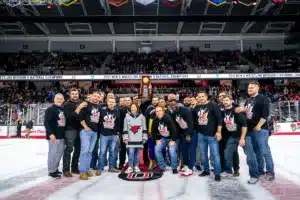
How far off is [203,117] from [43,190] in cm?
299

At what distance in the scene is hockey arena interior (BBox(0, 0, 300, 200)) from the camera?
4.39m

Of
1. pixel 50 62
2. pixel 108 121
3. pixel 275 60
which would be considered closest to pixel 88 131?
pixel 108 121

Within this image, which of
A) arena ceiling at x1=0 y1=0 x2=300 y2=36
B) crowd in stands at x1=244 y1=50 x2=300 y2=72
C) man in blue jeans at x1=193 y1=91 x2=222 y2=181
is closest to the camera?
man in blue jeans at x1=193 y1=91 x2=222 y2=181

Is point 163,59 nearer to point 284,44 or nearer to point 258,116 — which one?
point 284,44

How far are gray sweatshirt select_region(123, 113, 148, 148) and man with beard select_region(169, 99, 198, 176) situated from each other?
2.33 feet

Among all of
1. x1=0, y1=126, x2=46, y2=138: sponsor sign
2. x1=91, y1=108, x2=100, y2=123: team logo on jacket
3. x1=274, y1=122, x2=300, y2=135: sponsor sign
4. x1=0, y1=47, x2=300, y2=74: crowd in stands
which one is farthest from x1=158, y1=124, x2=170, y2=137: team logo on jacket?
x1=0, y1=47, x2=300, y2=74: crowd in stands

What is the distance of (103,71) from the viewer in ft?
80.2

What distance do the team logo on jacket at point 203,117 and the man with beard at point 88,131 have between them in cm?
201

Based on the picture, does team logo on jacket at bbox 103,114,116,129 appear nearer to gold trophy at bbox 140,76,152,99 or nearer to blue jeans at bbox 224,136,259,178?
gold trophy at bbox 140,76,152,99

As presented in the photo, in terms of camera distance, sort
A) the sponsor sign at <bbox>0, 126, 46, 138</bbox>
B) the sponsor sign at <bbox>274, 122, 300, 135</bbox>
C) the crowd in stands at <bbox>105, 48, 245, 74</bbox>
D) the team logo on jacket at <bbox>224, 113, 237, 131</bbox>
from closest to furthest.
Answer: the team logo on jacket at <bbox>224, 113, 237, 131</bbox>, the sponsor sign at <bbox>274, 122, 300, 135</bbox>, the sponsor sign at <bbox>0, 126, 46, 138</bbox>, the crowd in stands at <bbox>105, 48, 245, 74</bbox>

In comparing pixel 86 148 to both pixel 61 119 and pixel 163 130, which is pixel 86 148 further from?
pixel 163 130

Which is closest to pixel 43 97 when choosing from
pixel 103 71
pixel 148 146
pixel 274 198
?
pixel 103 71

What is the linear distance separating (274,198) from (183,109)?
2.32m

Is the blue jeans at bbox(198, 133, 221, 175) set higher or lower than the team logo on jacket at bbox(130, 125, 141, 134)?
lower
